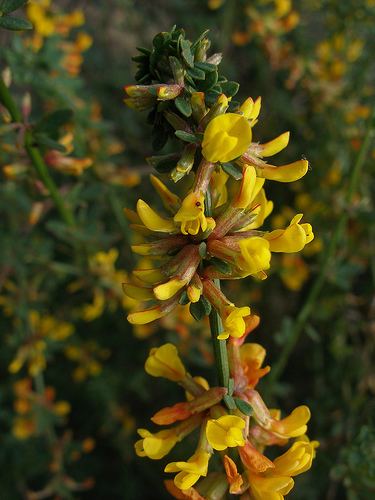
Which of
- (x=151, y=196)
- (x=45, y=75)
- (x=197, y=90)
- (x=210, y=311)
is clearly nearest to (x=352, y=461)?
(x=210, y=311)

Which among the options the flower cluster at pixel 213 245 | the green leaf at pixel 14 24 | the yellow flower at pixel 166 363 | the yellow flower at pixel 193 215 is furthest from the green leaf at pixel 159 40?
the yellow flower at pixel 166 363

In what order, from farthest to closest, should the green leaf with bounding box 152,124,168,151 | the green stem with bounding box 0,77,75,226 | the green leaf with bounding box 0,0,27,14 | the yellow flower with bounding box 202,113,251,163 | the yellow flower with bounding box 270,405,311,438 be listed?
the green stem with bounding box 0,77,75,226 → the green leaf with bounding box 0,0,27,14 → the yellow flower with bounding box 270,405,311,438 → the green leaf with bounding box 152,124,168,151 → the yellow flower with bounding box 202,113,251,163

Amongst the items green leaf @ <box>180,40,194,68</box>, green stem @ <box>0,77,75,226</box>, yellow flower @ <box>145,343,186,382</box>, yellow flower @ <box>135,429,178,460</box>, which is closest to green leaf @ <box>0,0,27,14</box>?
green stem @ <box>0,77,75,226</box>

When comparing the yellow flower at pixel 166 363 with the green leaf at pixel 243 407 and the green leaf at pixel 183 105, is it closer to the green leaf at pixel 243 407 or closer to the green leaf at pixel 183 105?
the green leaf at pixel 243 407

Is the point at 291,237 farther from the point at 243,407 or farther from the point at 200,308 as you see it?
the point at 243,407

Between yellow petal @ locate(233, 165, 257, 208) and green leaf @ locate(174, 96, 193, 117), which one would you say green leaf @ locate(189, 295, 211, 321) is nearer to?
yellow petal @ locate(233, 165, 257, 208)

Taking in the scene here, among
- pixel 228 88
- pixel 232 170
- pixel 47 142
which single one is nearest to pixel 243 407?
pixel 232 170
